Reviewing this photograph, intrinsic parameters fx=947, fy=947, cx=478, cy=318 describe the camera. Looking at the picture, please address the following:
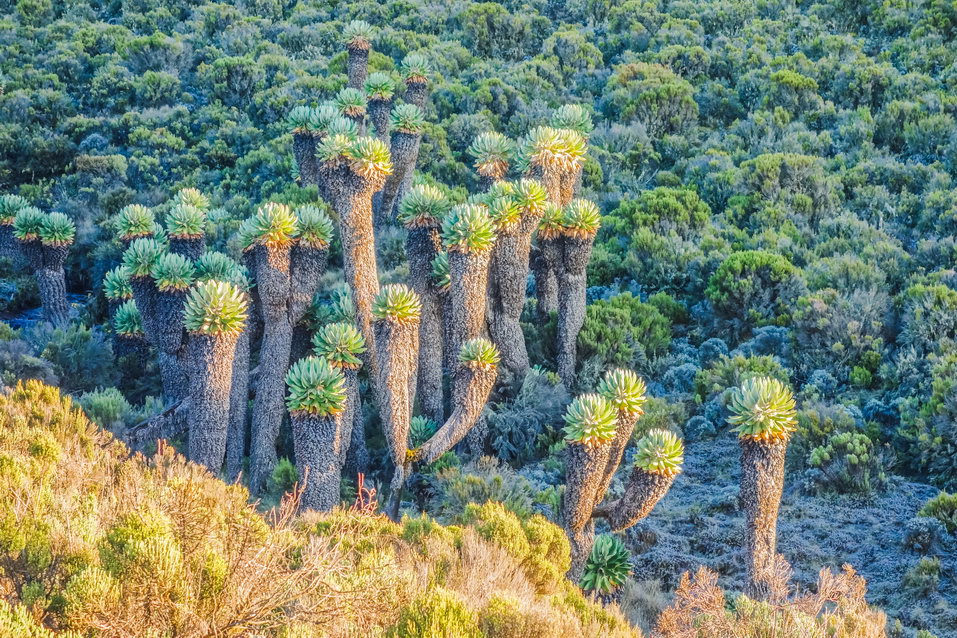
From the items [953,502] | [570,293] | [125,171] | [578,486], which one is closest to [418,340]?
[570,293]

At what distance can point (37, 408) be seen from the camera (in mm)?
11562

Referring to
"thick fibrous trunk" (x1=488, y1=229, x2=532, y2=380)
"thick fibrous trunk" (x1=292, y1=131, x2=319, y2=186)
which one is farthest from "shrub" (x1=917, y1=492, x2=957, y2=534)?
"thick fibrous trunk" (x1=292, y1=131, x2=319, y2=186)

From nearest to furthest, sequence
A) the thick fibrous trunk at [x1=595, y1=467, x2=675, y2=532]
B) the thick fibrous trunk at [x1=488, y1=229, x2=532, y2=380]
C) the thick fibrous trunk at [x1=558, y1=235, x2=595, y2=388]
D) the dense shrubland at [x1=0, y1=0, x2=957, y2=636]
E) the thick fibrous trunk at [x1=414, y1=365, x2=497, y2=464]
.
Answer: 1. the thick fibrous trunk at [x1=595, y1=467, x2=675, y2=532]
2. the dense shrubland at [x1=0, y1=0, x2=957, y2=636]
3. the thick fibrous trunk at [x1=414, y1=365, x2=497, y2=464]
4. the thick fibrous trunk at [x1=488, y1=229, x2=532, y2=380]
5. the thick fibrous trunk at [x1=558, y1=235, x2=595, y2=388]

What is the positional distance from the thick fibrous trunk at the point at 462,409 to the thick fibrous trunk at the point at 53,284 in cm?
748

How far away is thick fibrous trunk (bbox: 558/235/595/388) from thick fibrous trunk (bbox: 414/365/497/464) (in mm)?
2281

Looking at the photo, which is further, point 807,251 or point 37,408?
point 807,251

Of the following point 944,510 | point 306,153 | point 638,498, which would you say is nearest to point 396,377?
point 638,498

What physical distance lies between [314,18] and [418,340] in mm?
19328

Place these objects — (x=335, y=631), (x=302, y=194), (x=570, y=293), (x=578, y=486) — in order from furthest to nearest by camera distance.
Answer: (x=302, y=194) < (x=570, y=293) < (x=578, y=486) < (x=335, y=631)

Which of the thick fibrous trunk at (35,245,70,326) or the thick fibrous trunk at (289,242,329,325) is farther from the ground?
the thick fibrous trunk at (289,242,329,325)

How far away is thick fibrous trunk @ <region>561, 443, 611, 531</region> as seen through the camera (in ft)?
31.7

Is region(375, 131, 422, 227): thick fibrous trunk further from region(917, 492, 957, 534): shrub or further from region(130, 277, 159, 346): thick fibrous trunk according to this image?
region(917, 492, 957, 534): shrub

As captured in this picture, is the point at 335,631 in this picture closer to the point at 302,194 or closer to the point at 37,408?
the point at 37,408

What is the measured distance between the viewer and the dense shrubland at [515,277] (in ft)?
33.7
